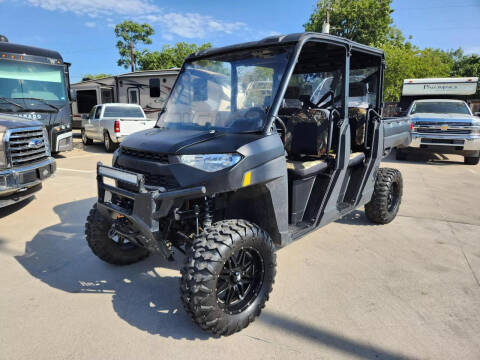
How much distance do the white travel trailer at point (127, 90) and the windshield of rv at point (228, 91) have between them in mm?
10113

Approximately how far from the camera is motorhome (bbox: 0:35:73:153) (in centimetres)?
864

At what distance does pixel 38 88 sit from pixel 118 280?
8.23 m

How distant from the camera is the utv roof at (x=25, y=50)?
8758 mm

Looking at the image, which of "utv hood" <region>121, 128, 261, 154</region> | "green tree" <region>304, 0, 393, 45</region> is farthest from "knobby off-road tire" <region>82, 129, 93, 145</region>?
"green tree" <region>304, 0, 393, 45</region>

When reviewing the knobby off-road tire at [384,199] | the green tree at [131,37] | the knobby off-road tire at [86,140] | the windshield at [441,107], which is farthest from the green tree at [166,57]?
the knobby off-road tire at [384,199]

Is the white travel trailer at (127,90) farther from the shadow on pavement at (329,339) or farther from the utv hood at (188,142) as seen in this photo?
the shadow on pavement at (329,339)

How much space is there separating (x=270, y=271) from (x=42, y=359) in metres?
1.76

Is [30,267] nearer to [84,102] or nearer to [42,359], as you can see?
[42,359]

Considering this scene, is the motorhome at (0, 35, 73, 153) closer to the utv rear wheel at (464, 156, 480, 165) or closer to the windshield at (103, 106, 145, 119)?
the windshield at (103, 106, 145, 119)

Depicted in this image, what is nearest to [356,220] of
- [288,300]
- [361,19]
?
[288,300]

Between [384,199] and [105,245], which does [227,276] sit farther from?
[384,199]

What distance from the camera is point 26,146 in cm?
502

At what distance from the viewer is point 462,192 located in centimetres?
701

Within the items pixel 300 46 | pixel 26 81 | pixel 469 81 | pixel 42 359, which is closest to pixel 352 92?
pixel 300 46
